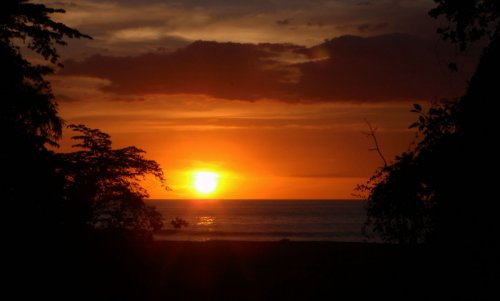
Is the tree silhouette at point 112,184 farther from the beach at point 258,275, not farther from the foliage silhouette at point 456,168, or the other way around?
the foliage silhouette at point 456,168

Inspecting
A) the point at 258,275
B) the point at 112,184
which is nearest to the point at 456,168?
the point at 258,275

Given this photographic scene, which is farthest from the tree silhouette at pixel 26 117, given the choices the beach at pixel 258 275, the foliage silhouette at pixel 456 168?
the foliage silhouette at pixel 456 168

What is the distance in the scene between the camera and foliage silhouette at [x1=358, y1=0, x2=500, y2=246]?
1360 centimetres

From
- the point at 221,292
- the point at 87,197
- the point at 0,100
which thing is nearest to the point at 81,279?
the point at 221,292

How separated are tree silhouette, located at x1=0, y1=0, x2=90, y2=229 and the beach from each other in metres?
1.71

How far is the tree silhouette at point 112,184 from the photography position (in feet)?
87.1

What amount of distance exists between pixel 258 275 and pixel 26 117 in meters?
8.83

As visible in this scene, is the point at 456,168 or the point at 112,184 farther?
the point at 112,184

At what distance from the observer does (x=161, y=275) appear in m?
21.5

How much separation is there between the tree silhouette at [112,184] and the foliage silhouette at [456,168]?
1210 cm

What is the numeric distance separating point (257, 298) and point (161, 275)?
158 inches

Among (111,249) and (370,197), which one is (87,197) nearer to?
(111,249)

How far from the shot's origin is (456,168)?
1470 centimetres

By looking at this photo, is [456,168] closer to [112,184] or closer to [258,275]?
[258,275]
